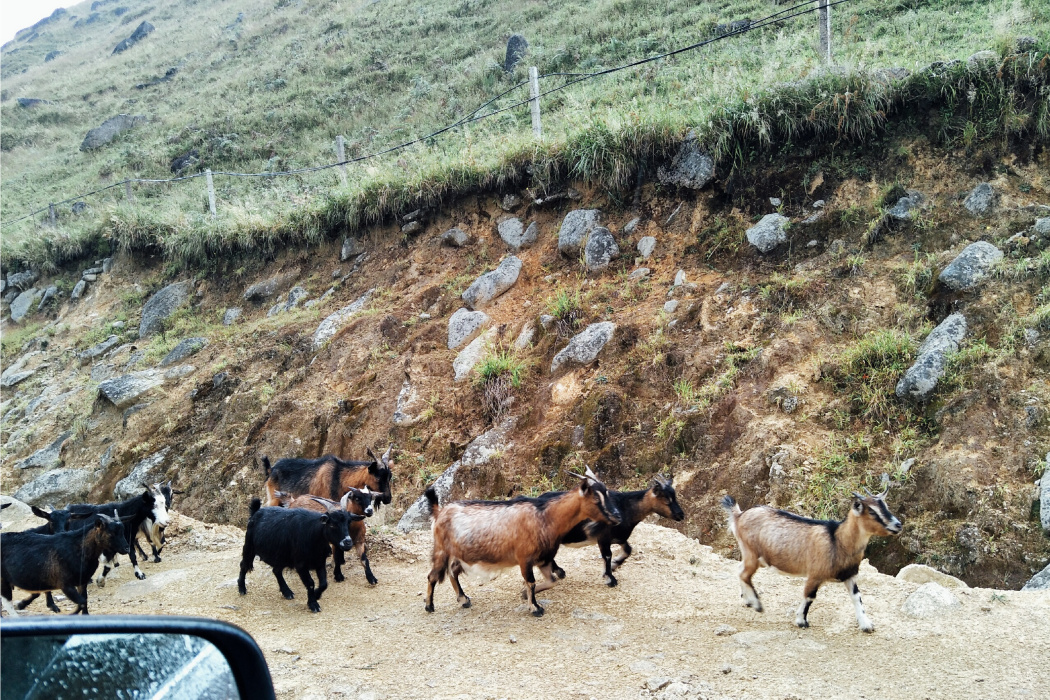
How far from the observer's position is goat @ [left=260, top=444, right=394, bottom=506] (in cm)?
930

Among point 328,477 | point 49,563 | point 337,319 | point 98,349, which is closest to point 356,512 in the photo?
point 328,477

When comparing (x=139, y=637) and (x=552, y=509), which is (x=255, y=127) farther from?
(x=139, y=637)

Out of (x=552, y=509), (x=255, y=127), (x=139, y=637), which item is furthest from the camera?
(x=255, y=127)

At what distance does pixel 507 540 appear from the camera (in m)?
6.98

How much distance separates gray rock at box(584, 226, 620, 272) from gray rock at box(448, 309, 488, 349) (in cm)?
194

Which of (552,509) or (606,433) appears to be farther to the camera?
(606,433)

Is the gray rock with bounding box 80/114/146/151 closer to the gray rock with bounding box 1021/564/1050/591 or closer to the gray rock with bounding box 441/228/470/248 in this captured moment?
the gray rock with bounding box 441/228/470/248

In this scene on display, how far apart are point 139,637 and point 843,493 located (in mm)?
7004

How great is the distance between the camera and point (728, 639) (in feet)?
19.6

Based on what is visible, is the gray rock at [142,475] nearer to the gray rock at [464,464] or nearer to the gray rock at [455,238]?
the gray rock at [464,464]

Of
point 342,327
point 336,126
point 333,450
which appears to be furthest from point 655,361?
point 336,126

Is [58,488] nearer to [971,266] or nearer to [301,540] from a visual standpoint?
[301,540]

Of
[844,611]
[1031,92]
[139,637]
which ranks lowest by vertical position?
[844,611]

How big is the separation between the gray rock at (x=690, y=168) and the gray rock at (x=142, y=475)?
9950mm
